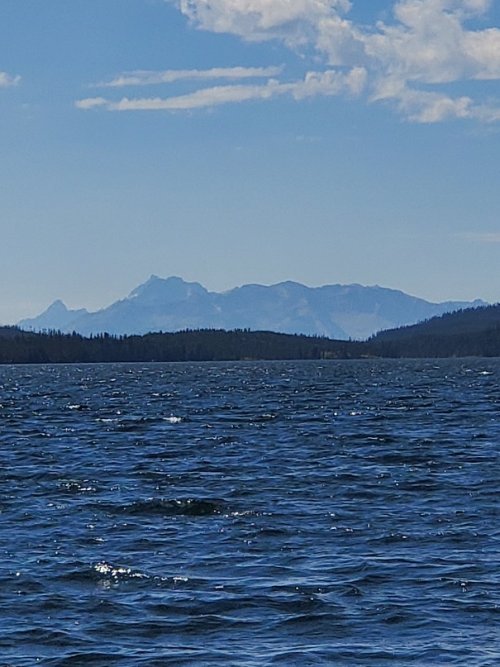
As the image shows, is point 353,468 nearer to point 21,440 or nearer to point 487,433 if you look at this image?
point 487,433

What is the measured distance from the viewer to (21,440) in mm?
66000

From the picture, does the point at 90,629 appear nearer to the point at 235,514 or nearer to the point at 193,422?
the point at 235,514

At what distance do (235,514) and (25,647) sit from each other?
14618mm

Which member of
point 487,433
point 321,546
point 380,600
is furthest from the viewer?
point 487,433

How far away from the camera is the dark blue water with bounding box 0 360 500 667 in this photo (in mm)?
22688

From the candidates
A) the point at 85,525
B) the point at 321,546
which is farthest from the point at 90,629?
the point at 85,525

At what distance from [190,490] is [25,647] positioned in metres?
19.8

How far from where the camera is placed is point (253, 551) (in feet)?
102

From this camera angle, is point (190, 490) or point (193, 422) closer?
point (190, 490)

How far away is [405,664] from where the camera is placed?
69.2 ft

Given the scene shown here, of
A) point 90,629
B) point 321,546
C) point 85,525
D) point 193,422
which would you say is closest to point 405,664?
point 90,629

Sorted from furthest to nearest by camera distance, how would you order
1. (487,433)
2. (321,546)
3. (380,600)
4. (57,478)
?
(487,433) < (57,478) < (321,546) < (380,600)

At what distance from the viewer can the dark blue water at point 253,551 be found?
22688 mm

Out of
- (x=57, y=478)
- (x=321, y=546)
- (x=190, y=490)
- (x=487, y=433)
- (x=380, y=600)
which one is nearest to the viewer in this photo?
(x=380, y=600)
